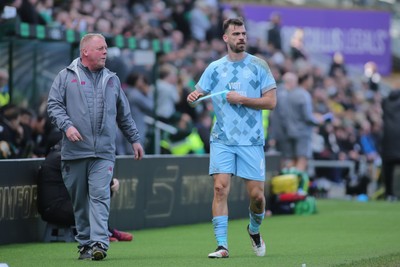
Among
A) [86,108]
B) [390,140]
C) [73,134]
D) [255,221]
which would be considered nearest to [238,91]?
[255,221]

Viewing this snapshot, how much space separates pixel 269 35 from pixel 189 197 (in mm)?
15724

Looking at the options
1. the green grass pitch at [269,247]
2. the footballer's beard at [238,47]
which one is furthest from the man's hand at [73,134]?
the footballer's beard at [238,47]

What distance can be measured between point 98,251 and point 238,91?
6.83ft

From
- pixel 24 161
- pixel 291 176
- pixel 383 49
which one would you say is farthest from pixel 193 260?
pixel 383 49

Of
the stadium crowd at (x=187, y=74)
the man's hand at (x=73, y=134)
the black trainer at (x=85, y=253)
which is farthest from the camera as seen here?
the stadium crowd at (x=187, y=74)

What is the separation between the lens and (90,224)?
444 inches

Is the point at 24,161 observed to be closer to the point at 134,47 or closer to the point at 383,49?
the point at 134,47

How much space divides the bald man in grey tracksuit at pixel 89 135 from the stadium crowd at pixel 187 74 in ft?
9.47

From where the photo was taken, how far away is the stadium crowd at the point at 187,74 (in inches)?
762

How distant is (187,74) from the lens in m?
25.9

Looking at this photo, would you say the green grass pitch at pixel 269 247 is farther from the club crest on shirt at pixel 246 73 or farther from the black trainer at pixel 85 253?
the club crest on shirt at pixel 246 73

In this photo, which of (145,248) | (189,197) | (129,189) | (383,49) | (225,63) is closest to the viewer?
(225,63)

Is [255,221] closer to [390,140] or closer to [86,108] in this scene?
[86,108]

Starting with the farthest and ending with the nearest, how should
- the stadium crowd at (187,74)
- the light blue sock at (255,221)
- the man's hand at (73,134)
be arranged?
the stadium crowd at (187,74), the light blue sock at (255,221), the man's hand at (73,134)
